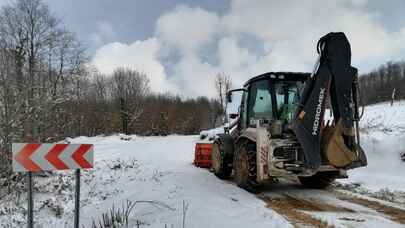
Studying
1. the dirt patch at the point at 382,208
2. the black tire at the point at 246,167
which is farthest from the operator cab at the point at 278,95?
the dirt patch at the point at 382,208

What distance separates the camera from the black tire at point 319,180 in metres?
6.68

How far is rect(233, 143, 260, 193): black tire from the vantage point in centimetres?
618

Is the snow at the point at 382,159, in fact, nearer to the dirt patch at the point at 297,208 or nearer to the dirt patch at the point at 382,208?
the dirt patch at the point at 382,208

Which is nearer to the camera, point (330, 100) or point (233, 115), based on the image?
point (330, 100)

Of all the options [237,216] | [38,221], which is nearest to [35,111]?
[38,221]

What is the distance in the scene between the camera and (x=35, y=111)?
9039 millimetres

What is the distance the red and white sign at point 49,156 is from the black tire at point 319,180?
17.2 feet

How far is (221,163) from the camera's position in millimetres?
7863

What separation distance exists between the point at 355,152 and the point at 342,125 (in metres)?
0.57

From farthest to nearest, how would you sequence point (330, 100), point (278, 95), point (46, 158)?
point (278, 95) < point (330, 100) < point (46, 158)

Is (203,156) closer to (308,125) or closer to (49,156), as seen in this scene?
(308,125)

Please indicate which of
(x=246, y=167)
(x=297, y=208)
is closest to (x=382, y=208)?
(x=297, y=208)

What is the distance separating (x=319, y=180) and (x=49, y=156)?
588cm

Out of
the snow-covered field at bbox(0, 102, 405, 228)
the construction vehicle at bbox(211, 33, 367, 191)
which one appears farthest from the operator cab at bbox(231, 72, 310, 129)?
the snow-covered field at bbox(0, 102, 405, 228)
